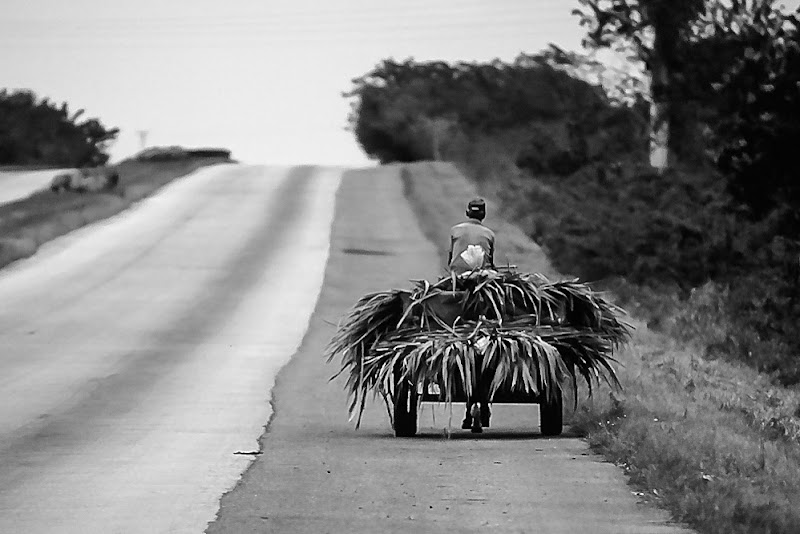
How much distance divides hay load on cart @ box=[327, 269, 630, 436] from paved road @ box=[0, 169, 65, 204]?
40377mm

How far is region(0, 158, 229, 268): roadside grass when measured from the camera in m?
40.1

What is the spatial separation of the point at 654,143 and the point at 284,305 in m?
24.7

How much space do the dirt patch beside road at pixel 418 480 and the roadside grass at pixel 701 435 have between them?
25 centimetres

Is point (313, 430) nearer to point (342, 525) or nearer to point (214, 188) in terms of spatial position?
point (342, 525)

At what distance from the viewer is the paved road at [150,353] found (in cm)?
1139

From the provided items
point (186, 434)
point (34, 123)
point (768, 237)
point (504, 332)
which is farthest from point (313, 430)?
point (34, 123)

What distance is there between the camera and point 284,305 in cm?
3086

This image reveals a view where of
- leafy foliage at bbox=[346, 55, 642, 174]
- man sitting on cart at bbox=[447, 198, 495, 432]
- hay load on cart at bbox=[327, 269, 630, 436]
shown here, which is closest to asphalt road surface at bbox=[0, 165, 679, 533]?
hay load on cart at bbox=[327, 269, 630, 436]

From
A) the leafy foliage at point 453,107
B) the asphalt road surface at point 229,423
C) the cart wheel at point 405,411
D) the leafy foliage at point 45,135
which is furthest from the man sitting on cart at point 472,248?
the leafy foliage at point 45,135

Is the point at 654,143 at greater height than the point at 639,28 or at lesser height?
lesser

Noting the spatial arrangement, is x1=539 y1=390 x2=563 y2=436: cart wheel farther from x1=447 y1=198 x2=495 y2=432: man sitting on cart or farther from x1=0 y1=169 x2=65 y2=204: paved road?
x1=0 y1=169 x2=65 y2=204: paved road

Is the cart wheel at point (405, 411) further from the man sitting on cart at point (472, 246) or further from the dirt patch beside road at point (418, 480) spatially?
the man sitting on cart at point (472, 246)

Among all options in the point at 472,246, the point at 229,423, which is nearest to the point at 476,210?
the point at 472,246

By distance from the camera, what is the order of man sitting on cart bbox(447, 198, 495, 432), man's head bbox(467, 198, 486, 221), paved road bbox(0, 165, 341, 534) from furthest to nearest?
man's head bbox(467, 198, 486, 221) < man sitting on cart bbox(447, 198, 495, 432) < paved road bbox(0, 165, 341, 534)
